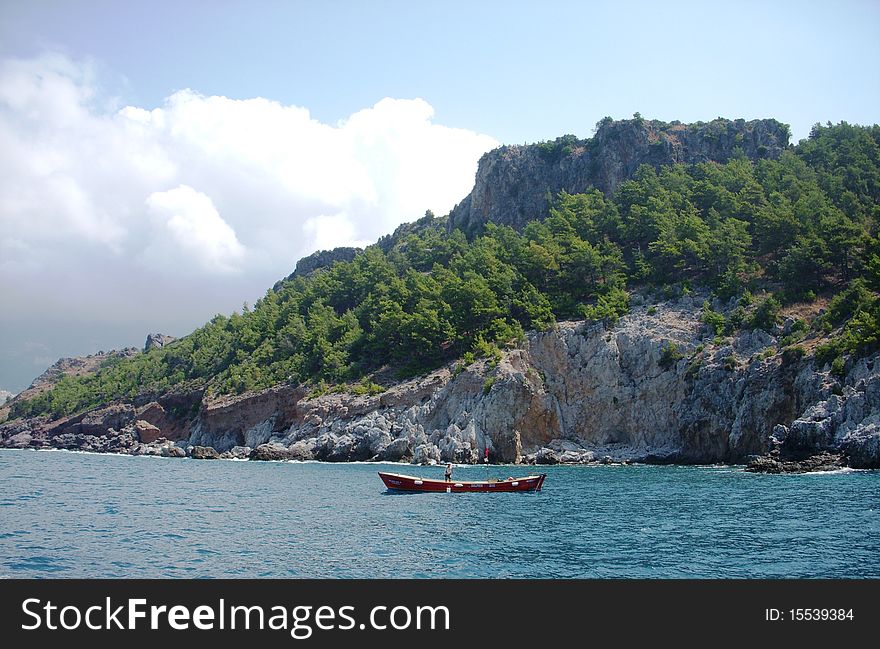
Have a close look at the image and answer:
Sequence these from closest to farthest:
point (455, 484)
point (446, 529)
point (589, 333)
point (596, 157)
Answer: point (446, 529)
point (455, 484)
point (589, 333)
point (596, 157)

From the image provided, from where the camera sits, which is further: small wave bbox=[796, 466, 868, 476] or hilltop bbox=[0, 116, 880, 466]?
hilltop bbox=[0, 116, 880, 466]

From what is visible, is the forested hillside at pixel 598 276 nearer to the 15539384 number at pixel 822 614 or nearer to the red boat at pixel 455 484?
the red boat at pixel 455 484

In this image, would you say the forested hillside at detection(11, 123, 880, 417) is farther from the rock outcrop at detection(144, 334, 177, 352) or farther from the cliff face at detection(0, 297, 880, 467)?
the rock outcrop at detection(144, 334, 177, 352)

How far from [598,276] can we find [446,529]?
200ft

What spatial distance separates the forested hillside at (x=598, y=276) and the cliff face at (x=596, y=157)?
5.14 meters

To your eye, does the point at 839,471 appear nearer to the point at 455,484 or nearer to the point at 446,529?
the point at 455,484

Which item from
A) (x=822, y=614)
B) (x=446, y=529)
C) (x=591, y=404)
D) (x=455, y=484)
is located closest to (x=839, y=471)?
(x=455, y=484)

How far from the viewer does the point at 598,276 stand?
89000 mm

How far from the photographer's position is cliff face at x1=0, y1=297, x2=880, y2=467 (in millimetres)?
64875

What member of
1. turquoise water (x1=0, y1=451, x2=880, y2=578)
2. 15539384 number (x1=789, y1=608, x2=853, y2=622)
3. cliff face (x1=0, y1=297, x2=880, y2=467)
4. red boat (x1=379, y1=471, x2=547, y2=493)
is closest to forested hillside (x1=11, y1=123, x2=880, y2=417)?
cliff face (x1=0, y1=297, x2=880, y2=467)

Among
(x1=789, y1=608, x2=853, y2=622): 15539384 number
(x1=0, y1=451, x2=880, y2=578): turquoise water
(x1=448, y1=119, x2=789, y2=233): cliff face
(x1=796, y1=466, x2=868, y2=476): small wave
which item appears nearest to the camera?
(x1=789, y1=608, x2=853, y2=622): 15539384 number

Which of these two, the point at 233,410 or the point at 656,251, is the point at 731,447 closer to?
the point at 656,251

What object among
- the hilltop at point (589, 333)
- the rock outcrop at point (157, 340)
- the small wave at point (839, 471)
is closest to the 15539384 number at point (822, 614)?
the small wave at point (839, 471)

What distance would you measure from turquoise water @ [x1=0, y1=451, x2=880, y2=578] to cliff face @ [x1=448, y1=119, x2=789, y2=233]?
7239 centimetres
